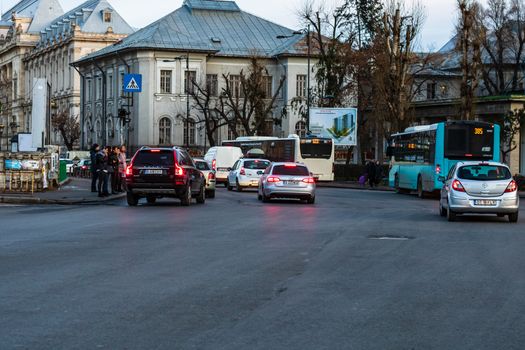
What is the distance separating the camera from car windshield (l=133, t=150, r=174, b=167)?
31.9 m

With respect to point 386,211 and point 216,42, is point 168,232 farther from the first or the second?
point 216,42

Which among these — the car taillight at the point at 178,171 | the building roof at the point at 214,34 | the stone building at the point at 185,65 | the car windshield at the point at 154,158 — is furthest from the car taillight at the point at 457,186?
the building roof at the point at 214,34

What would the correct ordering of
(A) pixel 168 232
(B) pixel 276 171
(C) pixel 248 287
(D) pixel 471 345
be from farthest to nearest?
(B) pixel 276 171
(A) pixel 168 232
(C) pixel 248 287
(D) pixel 471 345

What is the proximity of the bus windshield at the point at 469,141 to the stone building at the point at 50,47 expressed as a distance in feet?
251

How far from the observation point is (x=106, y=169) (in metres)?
36.8

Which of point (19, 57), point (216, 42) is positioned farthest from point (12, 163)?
point (19, 57)

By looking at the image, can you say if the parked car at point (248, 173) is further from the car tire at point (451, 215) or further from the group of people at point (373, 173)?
the car tire at point (451, 215)

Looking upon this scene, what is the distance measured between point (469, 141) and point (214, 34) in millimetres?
58707

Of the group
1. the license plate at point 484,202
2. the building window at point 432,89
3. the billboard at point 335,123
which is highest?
the building window at point 432,89

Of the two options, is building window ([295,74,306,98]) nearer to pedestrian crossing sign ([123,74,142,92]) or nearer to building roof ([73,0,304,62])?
building roof ([73,0,304,62])

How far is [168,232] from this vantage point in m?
21.0

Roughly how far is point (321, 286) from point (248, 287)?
2.95 ft

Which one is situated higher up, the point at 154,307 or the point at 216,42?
the point at 216,42

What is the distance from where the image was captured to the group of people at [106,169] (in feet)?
120
